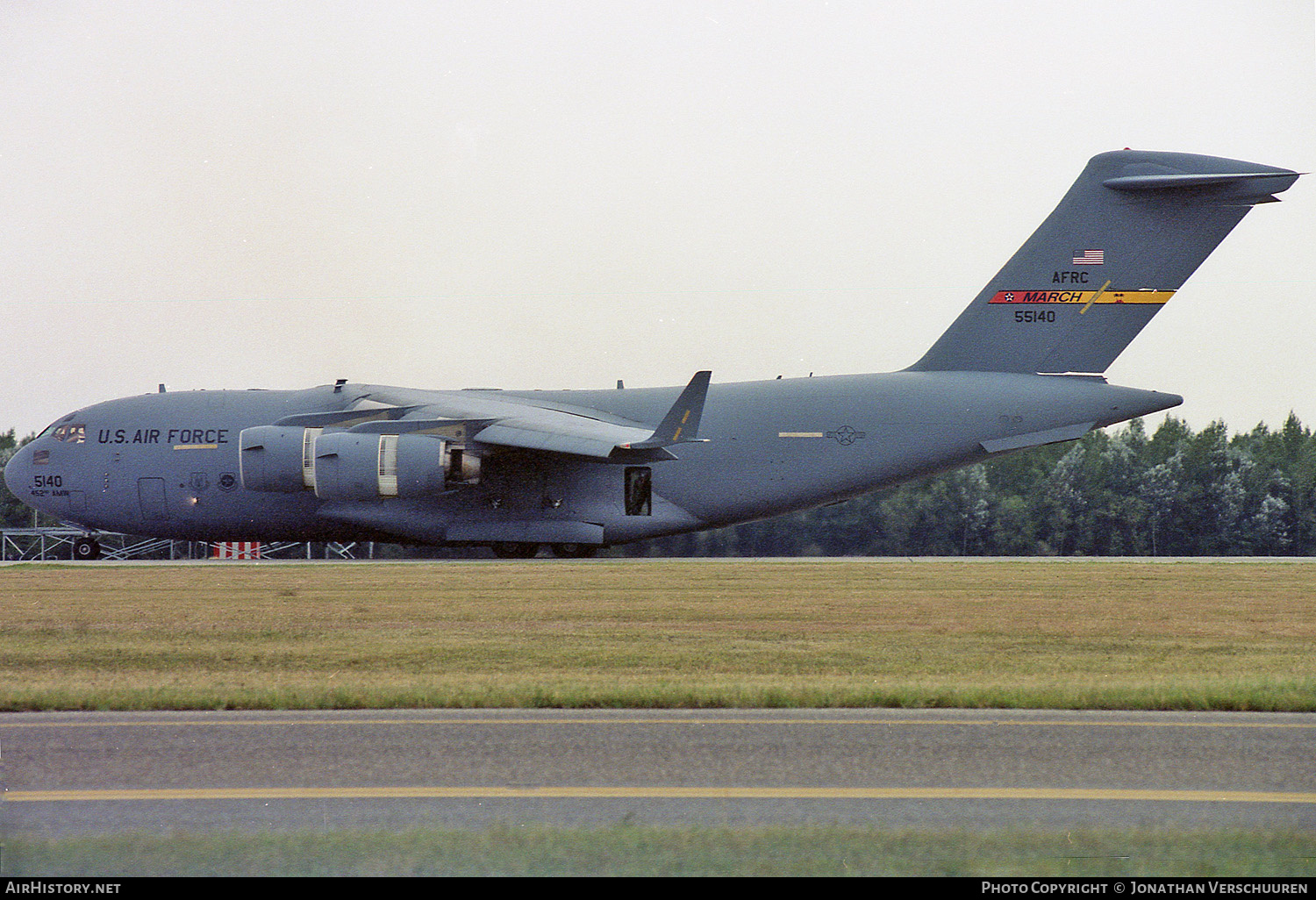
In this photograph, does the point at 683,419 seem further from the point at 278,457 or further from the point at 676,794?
the point at 676,794

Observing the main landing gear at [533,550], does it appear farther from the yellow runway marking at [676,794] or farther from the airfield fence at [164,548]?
the yellow runway marking at [676,794]

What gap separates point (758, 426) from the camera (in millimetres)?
27625

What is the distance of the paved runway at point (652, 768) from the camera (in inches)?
216

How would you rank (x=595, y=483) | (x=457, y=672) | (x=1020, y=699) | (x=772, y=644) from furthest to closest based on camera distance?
1. (x=595, y=483)
2. (x=772, y=644)
3. (x=457, y=672)
4. (x=1020, y=699)

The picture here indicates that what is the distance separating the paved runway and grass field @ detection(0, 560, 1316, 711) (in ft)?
2.38

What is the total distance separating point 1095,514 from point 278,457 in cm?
3421

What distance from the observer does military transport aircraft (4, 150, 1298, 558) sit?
86.4 feet

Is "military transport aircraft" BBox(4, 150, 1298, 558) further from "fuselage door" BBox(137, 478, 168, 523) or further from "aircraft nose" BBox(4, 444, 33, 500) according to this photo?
"aircraft nose" BBox(4, 444, 33, 500)

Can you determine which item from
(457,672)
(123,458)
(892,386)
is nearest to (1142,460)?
(892,386)

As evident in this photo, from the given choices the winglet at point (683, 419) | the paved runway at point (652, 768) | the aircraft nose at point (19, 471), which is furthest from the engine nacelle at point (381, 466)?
the paved runway at point (652, 768)

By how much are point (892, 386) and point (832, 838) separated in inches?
910

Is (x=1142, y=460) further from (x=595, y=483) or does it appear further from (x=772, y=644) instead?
(x=772, y=644)

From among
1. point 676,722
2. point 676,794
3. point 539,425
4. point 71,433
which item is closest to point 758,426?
point 539,425

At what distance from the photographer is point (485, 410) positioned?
90.5 feet
